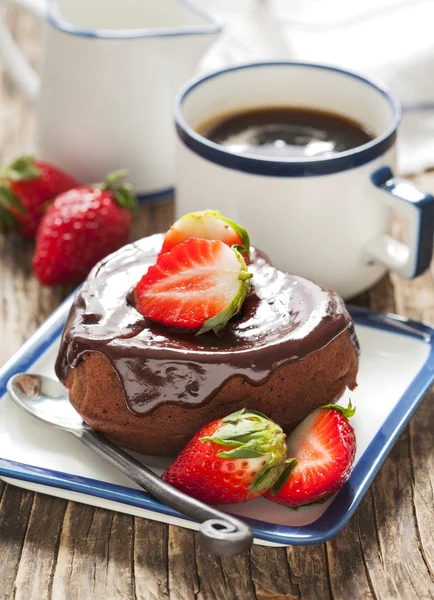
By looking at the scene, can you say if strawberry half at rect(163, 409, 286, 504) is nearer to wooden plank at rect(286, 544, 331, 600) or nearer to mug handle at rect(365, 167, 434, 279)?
wooden plank at rect(286, 544, 331, 600)

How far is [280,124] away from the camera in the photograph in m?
1.89

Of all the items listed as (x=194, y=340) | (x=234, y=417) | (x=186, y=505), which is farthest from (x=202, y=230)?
(x=186, y=505)

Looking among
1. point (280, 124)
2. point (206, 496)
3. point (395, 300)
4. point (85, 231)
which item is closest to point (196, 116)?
point (280, 124)

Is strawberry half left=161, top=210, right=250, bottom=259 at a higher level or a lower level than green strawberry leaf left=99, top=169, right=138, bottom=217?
higher

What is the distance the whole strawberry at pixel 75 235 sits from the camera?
179cm

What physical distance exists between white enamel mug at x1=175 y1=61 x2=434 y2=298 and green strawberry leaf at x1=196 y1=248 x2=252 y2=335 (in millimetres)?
391

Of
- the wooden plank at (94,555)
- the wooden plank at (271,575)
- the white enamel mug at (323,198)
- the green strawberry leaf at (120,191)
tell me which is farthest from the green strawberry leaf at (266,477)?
the green strawberry leaf at (120,191)

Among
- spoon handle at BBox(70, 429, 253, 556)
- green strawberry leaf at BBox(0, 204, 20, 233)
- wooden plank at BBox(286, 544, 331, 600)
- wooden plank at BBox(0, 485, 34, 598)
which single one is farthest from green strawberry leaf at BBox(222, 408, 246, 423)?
green strawberry leaf at BBox(0, 204, 20, 233)

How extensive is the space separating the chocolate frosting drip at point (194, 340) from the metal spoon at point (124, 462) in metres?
0.06

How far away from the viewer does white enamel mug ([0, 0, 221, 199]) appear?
196cm

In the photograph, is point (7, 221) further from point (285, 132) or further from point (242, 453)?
point (242, 453)

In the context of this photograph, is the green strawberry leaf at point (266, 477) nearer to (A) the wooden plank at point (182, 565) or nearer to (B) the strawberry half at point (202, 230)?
(A) the wooden plank at point (182, 565)

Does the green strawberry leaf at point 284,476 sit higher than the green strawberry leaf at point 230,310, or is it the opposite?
the green strawberry leaf at point 230,310

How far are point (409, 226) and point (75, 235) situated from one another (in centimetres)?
67
